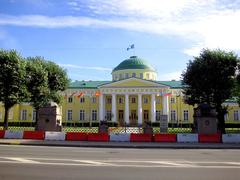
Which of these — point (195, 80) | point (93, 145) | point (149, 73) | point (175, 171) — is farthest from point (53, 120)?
point (149, 73)

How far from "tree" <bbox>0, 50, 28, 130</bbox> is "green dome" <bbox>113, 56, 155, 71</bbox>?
47267mm

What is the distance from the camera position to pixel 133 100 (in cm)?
7912

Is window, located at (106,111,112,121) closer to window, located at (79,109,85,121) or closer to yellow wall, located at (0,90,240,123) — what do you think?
yellow wall, located at (0,90,240,123)

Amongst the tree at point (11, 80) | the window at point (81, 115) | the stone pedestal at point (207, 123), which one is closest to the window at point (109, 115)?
the window at point (81, 115)

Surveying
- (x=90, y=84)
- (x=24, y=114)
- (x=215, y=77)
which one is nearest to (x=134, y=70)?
(x=90, y=84)

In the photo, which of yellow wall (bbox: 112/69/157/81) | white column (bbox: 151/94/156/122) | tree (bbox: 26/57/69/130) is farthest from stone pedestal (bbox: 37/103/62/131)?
yellow wall (bbox: 112/69/157/81)

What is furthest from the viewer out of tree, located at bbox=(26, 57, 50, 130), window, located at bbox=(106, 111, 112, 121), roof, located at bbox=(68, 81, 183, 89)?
roof, located at bbox=(68, 81, 183, 89)

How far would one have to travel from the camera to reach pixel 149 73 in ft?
281

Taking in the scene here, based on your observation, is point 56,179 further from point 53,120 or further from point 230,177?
point 53,120

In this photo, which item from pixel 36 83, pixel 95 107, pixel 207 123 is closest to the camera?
pixel 207 123

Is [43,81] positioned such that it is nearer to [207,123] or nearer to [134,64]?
[207,123]

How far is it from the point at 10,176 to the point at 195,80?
116 ft

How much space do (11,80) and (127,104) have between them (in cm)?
3862

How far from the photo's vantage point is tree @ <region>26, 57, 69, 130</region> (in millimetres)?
44594
